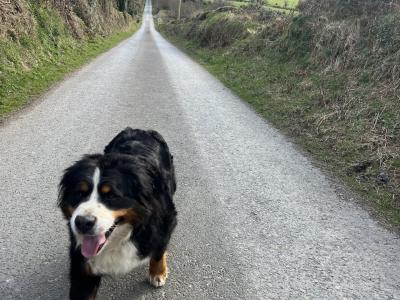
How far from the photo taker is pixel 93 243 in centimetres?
280

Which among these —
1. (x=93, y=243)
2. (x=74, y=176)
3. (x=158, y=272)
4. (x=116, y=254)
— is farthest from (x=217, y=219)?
(x=74, y=176)

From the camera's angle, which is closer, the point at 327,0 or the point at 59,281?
the point at 59,281

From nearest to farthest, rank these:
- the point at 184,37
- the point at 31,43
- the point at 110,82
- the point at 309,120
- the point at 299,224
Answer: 1. the point at 299,224
2. the point at 309,120
3. the point at 110,82
4. the point at 31,43
5. the point at 184,37

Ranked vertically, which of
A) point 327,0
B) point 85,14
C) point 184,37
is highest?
point 327,0

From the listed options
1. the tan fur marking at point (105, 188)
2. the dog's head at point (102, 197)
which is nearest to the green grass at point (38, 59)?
the dog's head at point (102, 197)

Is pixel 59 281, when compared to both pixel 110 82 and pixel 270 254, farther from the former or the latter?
pixel 110 82

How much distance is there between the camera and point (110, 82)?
40.3 ft

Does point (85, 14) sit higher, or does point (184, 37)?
point (85, 14)

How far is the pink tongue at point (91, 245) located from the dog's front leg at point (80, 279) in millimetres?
207

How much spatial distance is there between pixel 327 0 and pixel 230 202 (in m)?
12.2

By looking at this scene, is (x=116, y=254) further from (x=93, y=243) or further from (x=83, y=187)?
(x=83, y=187)

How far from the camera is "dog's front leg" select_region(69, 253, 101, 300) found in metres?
3.00

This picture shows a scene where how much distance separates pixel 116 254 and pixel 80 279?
1.11 ft

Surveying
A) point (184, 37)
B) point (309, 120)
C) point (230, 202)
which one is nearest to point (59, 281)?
point (230, 202)
